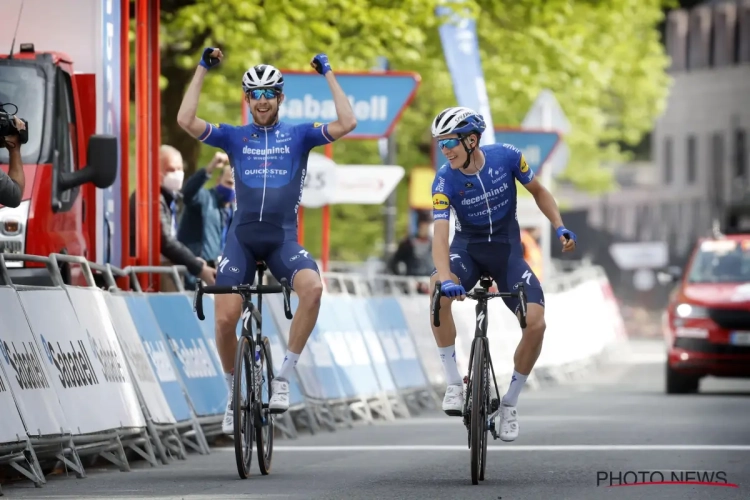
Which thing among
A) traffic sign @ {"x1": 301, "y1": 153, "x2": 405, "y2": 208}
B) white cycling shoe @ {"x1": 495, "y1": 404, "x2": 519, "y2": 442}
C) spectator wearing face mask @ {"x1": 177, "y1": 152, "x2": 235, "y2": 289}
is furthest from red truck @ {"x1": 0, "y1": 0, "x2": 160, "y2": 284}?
traffic sign @ {"x1": 301, "y1": 153, "x2": 405, "y2": 208}

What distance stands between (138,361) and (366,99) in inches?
369

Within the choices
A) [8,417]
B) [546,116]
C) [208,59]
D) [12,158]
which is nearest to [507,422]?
[208,59]

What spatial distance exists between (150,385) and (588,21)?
87.8 feet

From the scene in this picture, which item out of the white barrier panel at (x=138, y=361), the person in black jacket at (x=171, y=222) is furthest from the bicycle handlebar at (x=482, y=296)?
the person in black jacket at (x=171, y=222)

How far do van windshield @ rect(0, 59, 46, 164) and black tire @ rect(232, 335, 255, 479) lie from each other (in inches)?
165

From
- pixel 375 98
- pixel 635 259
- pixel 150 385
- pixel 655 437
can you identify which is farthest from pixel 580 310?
pixel 635 259

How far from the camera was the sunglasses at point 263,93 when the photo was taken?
1216cm

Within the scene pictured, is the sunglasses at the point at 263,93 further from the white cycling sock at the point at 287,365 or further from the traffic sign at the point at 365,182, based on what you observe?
the traffic sign at the point at 365,182

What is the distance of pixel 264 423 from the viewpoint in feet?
38.9

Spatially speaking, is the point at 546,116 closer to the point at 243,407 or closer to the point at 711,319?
the point at 711,319

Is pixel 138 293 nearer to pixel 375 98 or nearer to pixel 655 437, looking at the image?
pixel 655 437

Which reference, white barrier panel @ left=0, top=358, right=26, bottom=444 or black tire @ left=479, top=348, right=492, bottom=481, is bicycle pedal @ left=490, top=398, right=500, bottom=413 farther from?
white barrier panel @ left=0, top=358, right=26, bottom=444

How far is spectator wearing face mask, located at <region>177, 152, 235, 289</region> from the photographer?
1695 centimetres

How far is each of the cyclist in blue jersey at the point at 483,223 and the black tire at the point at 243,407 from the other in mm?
1139
